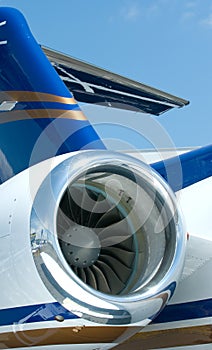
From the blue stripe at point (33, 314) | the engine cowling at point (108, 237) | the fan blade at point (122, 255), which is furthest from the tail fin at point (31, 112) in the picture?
the blue stripe at point (33, 314)

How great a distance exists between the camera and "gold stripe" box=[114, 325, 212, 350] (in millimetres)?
3918

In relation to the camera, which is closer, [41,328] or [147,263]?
[41,328]

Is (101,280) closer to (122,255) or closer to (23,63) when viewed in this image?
(122,255)

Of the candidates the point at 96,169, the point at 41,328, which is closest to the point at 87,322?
the point at 41,328

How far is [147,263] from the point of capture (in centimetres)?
351

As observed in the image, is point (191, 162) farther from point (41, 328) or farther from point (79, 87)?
point (79, 87)

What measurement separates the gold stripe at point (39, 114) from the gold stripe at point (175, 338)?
135 cm

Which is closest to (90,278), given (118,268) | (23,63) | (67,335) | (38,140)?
(118,268)

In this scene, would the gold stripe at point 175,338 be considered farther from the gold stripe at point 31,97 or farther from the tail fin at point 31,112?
the gold stripe at point 31,97

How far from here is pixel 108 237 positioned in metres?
3.68

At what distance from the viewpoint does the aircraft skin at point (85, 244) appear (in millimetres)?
3139

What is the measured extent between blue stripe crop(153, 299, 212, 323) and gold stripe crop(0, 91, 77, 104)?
1.39 meters

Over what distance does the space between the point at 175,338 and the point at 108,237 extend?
29.9 inches

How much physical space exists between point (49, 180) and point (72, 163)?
0.15 m
